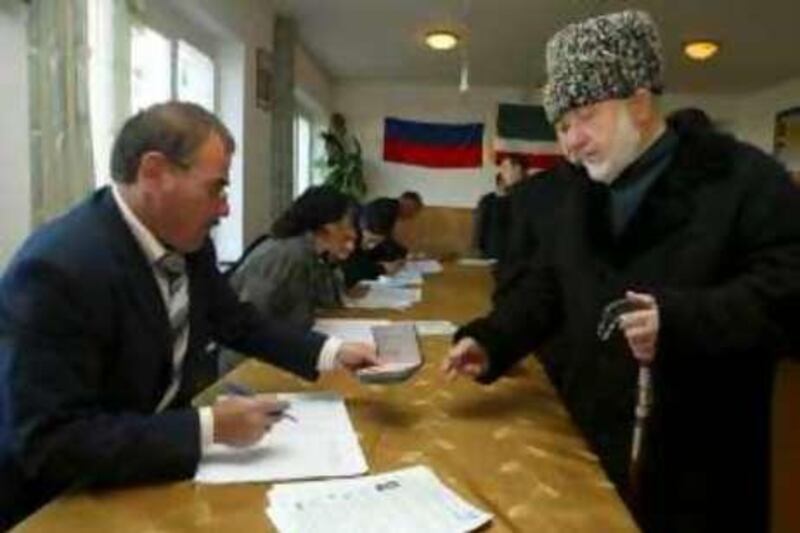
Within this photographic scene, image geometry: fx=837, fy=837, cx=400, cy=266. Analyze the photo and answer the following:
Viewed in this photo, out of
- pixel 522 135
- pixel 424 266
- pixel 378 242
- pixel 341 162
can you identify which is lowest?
pixel 424 266

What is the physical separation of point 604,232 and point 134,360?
78 cm

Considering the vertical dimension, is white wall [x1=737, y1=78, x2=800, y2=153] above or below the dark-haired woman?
above

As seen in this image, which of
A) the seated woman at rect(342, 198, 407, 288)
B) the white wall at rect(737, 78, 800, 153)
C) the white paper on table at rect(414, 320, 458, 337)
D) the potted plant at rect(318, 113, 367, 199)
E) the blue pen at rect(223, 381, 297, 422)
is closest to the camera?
the blue pen at rect(223, 381, 297, 422)

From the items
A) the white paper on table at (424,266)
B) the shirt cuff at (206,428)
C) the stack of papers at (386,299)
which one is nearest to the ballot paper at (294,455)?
the shirt cuff at (206,428)

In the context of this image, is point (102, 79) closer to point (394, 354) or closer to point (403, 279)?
point (403, 279)

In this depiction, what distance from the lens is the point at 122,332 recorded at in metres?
1.20

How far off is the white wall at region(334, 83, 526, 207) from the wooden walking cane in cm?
849

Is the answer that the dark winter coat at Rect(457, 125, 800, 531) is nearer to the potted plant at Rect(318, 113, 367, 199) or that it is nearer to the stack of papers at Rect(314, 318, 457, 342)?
the stack of papers at Rect(314, 318, 457, 342)

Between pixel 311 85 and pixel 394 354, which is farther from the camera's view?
pixel 311 85

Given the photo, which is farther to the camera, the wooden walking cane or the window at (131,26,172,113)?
the window at (131,26,172,113)

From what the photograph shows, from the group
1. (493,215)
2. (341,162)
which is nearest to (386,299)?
(493,215)

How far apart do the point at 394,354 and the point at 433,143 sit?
8.16 meters

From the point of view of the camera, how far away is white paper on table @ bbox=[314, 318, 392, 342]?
231 cm

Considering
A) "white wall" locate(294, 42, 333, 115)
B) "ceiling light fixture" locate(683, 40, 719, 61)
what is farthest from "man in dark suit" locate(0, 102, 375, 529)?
"ceiling light fixture" locate(683, 40, 719, 61)
